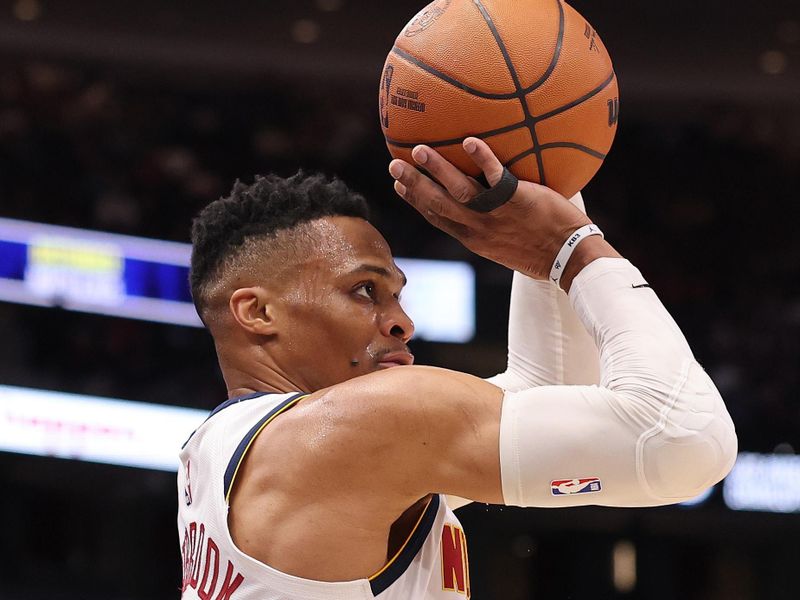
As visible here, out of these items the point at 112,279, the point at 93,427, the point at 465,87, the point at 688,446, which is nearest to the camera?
the point at 688,446

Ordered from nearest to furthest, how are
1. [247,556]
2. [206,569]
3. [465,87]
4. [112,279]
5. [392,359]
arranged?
1. [247,556]
2. [206,569]
3. [465,87]
4. [392,359]
5. [112,279]

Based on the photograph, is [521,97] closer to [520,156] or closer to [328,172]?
[520,156]

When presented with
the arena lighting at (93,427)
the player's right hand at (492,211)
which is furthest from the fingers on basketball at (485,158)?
the arena lighting at (93,427)

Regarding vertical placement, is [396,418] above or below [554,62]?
below

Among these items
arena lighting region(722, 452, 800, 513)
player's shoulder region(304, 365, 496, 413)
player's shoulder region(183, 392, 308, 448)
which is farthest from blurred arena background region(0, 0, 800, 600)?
player's shoulder region(304, 365, 496, 413)

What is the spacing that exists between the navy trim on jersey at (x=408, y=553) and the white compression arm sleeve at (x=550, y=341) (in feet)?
1.85

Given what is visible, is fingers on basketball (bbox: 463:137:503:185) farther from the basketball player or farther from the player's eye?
the player's eye

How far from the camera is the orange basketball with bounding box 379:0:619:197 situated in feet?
7.04

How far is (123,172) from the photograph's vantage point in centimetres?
741

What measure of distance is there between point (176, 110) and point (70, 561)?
3.17 meters

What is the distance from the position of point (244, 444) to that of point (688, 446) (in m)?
0.80

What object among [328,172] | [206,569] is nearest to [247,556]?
[206,569]

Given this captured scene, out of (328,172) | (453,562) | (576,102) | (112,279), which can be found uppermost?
(328,172)

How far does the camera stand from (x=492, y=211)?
2.10 metres
